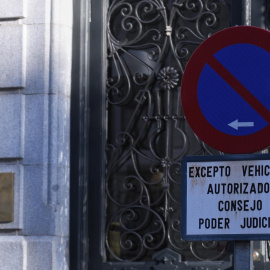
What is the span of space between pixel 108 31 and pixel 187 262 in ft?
7.75

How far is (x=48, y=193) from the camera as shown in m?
9.16

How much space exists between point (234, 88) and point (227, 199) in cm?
69

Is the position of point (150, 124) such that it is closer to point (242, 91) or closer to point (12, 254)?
point (12, 254)

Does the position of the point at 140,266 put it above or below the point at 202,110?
below

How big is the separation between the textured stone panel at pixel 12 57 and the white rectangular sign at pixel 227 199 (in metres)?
3.54

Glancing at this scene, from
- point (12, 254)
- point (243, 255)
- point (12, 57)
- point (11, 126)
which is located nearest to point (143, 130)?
point (11, 126)

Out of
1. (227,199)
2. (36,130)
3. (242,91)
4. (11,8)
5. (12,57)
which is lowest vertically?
(227,199)

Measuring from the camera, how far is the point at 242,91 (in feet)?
20.0

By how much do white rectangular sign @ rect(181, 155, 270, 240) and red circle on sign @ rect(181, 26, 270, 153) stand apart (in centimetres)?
11

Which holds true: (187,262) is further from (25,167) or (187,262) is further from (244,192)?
(244,192)

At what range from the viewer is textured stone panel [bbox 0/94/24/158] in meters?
9.27

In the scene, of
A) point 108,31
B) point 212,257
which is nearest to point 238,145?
point 212,257

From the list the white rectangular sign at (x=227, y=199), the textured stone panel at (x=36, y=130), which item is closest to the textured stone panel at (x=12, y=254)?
the textured stone panel at (x=36, y=130)

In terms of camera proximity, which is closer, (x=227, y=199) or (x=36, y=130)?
(x=227, y=199)
